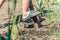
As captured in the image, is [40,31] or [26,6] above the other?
[26,6]

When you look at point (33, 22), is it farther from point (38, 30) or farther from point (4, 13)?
point (4, 13)

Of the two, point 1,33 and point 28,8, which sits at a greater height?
point 28,8

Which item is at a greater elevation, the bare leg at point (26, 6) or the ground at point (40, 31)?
the bare leg at point (26, 6)

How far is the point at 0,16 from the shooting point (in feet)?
9.37

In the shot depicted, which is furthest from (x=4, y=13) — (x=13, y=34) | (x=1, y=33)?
(x=13, y=34)

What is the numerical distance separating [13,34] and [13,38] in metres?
0.04

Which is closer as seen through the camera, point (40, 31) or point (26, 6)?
point (40, 31)

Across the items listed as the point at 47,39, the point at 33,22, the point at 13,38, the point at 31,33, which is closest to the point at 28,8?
the point at 33,22

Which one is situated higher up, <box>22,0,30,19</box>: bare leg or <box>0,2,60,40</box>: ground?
<box>22,0,30,19</box>: bare leg

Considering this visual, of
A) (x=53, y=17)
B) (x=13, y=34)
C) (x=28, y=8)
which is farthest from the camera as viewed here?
(x=53, y=17)

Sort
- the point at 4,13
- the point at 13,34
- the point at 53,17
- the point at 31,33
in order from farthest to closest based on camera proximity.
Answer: the point at 4,13
the point at 53,17
the point at 31,33
the point at 13,34

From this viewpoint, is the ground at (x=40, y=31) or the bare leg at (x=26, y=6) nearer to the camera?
the ground at (x=40, y=31)

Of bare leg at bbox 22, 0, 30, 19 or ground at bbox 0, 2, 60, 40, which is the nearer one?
ground at bbox 0, 2, 60, 40

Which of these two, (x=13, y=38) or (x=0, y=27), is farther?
(x=0, y=27)
